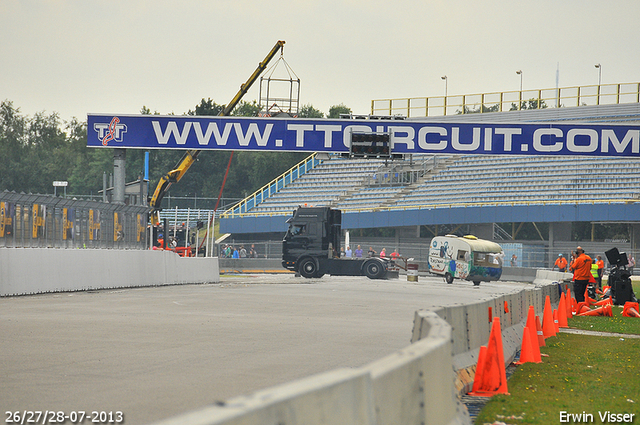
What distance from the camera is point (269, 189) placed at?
205 ft

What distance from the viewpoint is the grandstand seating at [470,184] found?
51.6m

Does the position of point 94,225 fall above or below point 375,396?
above

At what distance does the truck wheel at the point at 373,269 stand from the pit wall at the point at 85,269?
11108 mm

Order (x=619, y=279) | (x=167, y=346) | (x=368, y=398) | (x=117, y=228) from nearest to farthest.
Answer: (x=368, y=398), (x=167, y=346), (x=619, y=279), (x=117, y=228)

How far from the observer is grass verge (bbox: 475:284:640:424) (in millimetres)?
7363

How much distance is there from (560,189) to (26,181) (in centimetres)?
6181

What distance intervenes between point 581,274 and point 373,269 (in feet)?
52.3

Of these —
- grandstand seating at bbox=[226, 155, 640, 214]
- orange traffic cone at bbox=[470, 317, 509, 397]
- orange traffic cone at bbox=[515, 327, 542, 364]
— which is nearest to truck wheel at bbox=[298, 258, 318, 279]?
grandstand seating at bbox=[226, 155, 640, 214]

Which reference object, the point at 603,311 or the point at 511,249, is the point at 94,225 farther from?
the point at 511,249

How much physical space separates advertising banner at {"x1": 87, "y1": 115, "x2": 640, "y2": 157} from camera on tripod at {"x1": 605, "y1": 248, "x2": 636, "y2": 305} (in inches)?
366

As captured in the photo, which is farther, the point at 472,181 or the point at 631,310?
the point at 472,181

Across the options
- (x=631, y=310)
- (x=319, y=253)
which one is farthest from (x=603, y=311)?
(x=319, y=253)

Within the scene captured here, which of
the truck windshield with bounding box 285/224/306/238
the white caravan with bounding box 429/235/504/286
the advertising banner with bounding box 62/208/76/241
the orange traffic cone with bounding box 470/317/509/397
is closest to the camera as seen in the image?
the orange traffic cone with bounding box 470/317/509/397

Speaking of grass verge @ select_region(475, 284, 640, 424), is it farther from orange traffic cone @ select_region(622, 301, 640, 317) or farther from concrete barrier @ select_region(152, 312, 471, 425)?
orange traffic cone @ select_region(622, 301, 640, 317)
